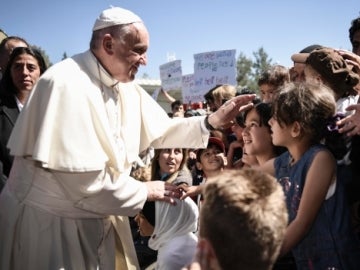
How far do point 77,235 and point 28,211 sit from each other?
1.14 ft

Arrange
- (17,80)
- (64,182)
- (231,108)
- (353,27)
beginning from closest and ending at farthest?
(64,182)
(231,108)
(353,27)
(17,80)

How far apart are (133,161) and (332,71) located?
1.53 metres

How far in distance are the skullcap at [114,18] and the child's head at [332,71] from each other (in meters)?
1.26

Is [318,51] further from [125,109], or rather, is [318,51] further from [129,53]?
[125,109]

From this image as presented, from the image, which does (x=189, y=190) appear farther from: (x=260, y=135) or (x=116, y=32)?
(x=116, y=32)

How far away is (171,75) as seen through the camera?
893cm

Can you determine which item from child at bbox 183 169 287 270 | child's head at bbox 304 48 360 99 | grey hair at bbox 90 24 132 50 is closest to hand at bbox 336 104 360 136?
child's head at bbox 304 48 360 99

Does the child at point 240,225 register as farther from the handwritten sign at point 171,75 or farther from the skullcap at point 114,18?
the handwritten sign at point 171,75

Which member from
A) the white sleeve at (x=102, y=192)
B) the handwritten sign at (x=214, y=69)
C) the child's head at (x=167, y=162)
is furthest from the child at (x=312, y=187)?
the handwritten sign at (x=214, y=69)

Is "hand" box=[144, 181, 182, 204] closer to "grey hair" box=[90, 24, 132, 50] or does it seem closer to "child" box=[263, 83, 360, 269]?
"child" box=[263, 83, 360, 269]

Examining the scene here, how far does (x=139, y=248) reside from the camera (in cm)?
443

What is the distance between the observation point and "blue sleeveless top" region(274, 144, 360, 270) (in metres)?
2.07

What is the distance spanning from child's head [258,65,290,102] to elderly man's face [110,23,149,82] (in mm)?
2107

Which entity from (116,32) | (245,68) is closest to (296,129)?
(116,32)
